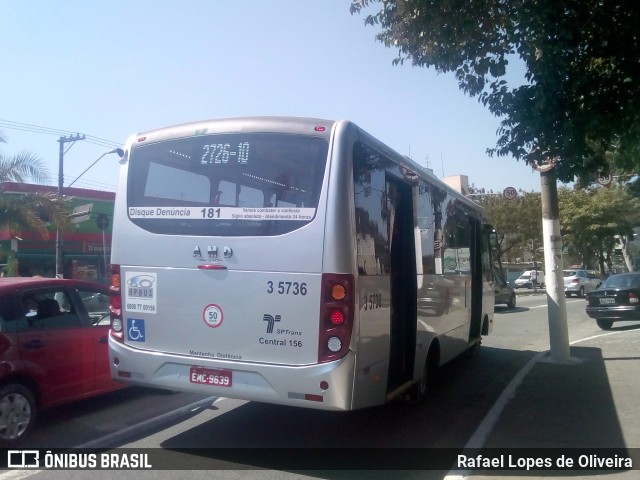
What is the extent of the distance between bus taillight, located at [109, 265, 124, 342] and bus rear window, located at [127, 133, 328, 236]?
59 cm

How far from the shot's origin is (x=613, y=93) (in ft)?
24.6

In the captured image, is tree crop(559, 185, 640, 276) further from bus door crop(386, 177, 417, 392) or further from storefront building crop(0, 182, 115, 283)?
bus door crop(386, 177, 417, 392)

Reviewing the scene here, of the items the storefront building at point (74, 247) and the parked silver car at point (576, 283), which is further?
the parked silver car at point (576, 283)

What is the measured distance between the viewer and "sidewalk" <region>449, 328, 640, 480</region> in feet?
19.1

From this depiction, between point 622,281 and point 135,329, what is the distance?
623 inches

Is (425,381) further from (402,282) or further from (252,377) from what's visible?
(252,377)

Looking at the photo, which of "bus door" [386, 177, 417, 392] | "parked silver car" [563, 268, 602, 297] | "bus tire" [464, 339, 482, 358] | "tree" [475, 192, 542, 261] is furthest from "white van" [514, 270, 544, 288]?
"bus door" [386, 177, 417, 392]

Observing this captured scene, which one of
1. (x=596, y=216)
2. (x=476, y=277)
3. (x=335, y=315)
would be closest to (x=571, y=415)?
(x=335, y=315)

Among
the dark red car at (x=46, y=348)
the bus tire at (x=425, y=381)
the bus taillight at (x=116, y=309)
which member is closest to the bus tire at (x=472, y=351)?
the bus tire at (x=425, y=381)

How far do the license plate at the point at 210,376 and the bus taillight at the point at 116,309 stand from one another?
955 millimetres

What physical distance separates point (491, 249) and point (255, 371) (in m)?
8.57

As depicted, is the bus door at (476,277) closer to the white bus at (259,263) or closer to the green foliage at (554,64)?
the green foliage at (554,64)

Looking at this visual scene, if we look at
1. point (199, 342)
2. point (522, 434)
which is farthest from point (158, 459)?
point (522, 434)

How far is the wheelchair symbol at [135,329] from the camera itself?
5.88 metres
